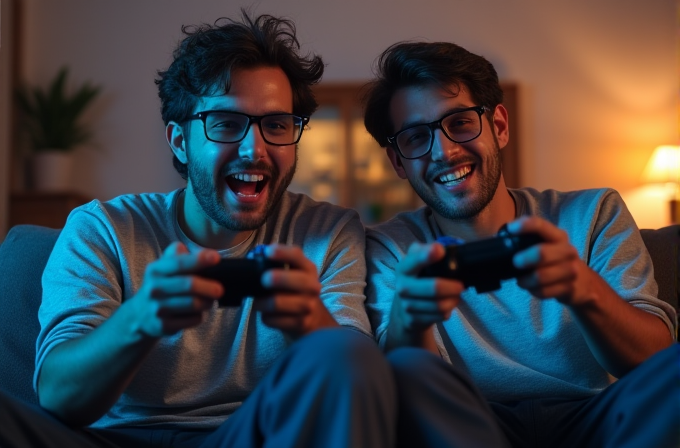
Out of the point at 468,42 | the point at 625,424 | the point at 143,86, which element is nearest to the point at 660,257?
the point at 625,424

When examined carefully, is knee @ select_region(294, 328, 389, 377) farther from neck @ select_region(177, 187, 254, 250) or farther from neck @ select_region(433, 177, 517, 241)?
neck @ select_region(433, 177, 517, 241)

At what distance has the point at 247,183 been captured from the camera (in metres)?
1.62

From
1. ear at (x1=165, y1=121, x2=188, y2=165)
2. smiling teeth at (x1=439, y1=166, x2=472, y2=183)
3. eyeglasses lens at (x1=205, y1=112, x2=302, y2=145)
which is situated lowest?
smiling teeth at (x1=439, y1=166, x2=472, y2=183)

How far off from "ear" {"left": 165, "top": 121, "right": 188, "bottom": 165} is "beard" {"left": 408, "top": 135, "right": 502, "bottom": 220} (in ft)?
1.80

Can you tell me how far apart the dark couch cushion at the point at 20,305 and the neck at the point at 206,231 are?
329 millimetres

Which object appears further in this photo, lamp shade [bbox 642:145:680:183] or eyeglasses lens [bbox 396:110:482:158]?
lamp shade [bbox 642:145:680:183]

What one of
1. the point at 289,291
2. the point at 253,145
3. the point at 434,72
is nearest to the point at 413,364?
the point at 289,291

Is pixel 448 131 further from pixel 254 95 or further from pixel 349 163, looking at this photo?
pixel 349 163

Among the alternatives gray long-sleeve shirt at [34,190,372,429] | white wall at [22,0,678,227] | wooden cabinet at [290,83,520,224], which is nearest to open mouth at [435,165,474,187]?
gray long-sleeve shirt at [34,190,372,429]

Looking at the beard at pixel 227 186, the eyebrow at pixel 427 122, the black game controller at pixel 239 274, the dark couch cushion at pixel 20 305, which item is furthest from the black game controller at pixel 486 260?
the dark couch cushion at pixel 20 305

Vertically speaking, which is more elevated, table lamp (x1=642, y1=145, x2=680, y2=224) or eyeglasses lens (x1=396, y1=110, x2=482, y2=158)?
eyeglasses lens (x1=396, y1=110, x2=482, y2=158)

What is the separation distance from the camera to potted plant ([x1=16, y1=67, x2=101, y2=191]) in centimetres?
475

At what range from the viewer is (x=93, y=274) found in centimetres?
141

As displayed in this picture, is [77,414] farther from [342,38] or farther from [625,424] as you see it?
[342,38]
